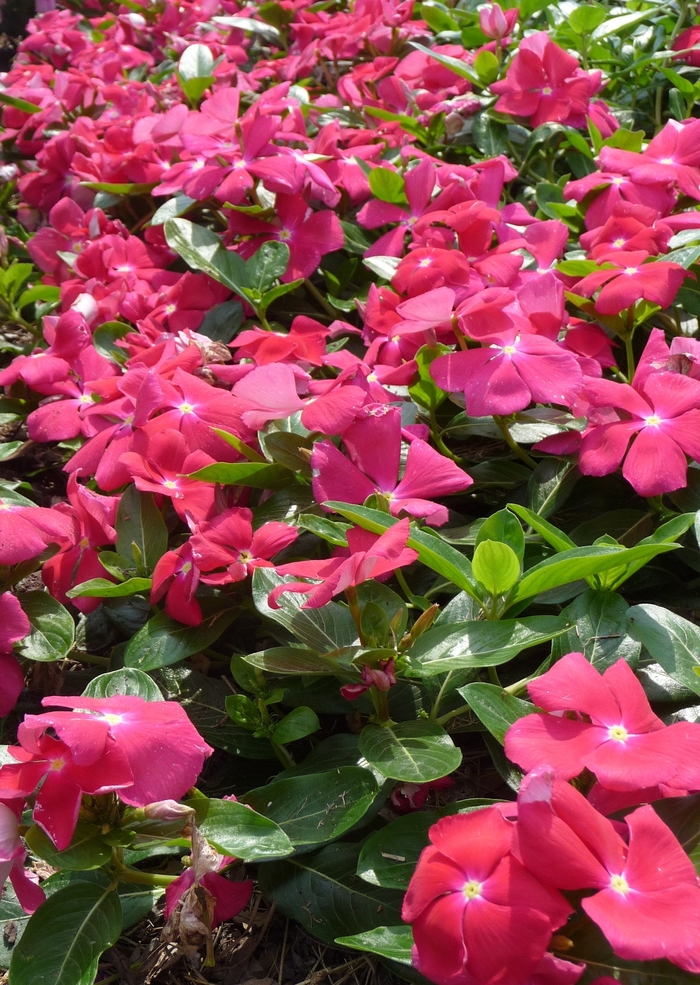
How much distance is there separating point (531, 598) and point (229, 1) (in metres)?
2.54

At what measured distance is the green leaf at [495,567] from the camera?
2.64 ft

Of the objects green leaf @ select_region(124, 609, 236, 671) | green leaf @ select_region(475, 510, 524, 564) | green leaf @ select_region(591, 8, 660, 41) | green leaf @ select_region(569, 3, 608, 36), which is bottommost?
green leaf @ select_region(124, 609, 236, 671)

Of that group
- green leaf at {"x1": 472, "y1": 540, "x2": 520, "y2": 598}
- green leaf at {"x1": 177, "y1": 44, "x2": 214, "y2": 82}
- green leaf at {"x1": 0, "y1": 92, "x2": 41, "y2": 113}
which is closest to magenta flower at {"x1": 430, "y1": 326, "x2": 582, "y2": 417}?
green leaf at {"x1": 472, "y1": 540, "x2": 520, "y2": 598}

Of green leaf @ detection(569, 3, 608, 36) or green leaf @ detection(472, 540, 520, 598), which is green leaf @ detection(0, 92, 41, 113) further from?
green leaf @ detection(472, 540, 520, 598)

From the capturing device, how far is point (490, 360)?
1.00 metres

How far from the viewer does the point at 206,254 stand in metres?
1.46

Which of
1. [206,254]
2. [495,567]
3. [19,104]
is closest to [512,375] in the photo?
[495,567]

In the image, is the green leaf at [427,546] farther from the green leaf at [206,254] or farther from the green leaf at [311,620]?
the green leaf at [206,254]

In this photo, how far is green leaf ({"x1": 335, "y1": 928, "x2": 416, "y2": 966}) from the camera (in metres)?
0.66

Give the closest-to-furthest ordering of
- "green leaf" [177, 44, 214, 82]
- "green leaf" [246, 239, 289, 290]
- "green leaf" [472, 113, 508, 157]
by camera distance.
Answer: "green leaf" [246, 239, 289, 290], "green leaf" [472, 113, 508, 157], "green leaf" [177, 44, 214, 82]

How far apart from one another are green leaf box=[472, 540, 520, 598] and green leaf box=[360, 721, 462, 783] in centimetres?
15

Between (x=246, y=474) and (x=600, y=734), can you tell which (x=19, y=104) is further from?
(x=600, y=734)

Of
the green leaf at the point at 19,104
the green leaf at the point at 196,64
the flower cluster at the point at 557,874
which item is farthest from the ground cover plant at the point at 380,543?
the green leaf at the point at 19,104

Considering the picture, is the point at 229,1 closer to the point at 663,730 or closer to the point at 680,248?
the point at 680,248
